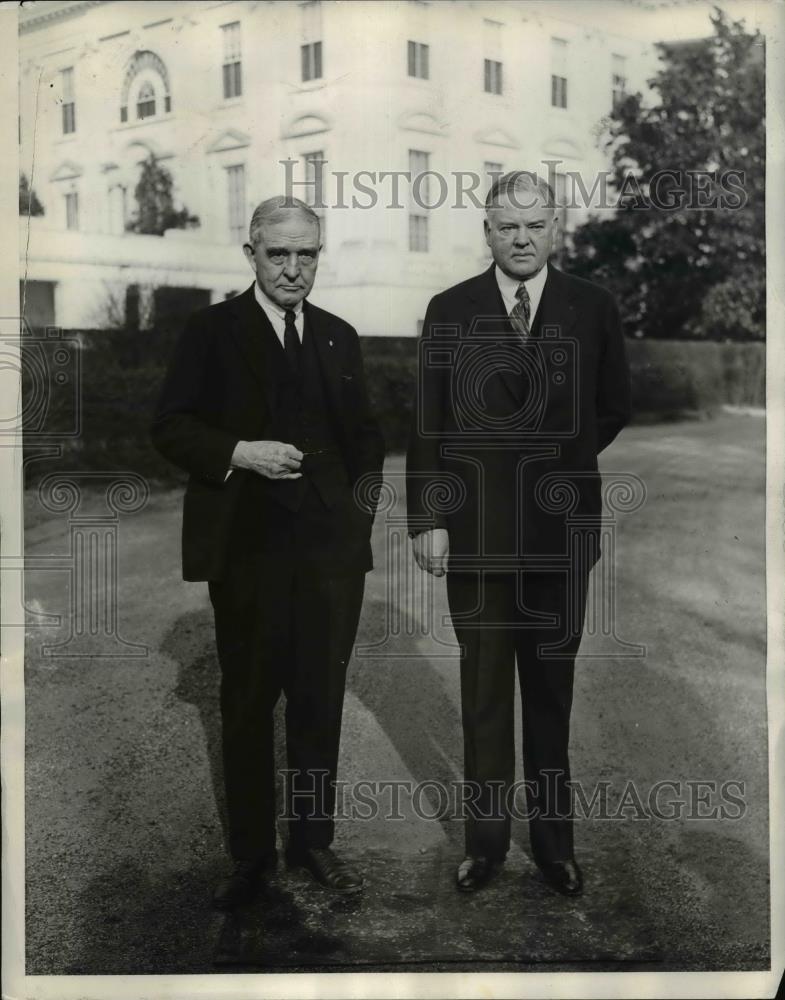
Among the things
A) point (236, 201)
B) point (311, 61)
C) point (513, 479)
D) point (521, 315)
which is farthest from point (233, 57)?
point (513, 479)

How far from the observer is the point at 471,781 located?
14.9 feet

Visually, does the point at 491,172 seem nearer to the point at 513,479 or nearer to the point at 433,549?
the point at 513,479

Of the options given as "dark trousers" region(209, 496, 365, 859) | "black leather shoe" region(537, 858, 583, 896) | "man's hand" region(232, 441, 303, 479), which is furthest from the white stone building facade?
"black leather shoe" region(537, 858, 583, 896)

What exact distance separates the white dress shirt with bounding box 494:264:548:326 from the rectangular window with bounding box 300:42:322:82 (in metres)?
0.94

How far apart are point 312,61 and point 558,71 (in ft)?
2.90

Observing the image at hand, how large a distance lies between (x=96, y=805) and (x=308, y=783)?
0.77 m

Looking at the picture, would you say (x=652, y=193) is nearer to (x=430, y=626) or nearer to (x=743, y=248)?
(x=743, y=248)

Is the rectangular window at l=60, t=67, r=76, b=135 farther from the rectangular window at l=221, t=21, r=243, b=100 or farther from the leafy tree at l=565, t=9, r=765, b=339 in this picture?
the leafy tree at l=565, t=9, r=765, b=339

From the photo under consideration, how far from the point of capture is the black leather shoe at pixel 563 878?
14.8 feet

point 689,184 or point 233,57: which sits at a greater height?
point 233,57

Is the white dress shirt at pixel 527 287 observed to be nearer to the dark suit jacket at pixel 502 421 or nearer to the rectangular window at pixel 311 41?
the dark suit jacket at pixel 502 421

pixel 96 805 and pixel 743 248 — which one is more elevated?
pixel 743 248

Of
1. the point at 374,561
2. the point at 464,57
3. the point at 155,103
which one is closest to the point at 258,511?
the point at 374,561

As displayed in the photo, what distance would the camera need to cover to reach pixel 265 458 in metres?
4.38
